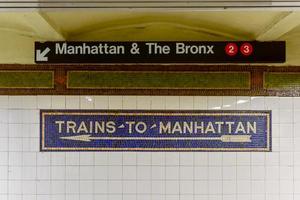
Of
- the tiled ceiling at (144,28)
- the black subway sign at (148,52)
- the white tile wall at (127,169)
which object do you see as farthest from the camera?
the white tile wall at (127,169)

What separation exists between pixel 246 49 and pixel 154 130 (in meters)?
1.49

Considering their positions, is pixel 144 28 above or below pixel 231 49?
above

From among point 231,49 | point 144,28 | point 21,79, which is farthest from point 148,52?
point 21,79

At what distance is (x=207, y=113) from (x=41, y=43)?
2151mm

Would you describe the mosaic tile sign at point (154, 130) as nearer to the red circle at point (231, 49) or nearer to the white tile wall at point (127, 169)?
the white tile wall at point (127, 169)

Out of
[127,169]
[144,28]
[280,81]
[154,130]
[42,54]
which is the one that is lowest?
[127,169]

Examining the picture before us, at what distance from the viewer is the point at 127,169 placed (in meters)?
4.68

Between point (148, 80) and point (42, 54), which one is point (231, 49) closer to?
point (148, 80)

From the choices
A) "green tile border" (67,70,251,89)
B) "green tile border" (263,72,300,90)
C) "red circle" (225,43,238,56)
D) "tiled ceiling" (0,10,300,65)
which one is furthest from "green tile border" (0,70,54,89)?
"green tile border" (263,72,300,90)

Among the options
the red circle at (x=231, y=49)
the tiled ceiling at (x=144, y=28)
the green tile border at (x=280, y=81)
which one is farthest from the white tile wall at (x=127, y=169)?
the red circle at (x=231, y=49)

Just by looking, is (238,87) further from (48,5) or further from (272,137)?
(48,5)

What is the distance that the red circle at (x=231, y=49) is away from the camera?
13.4 feet

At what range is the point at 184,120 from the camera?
4723mm

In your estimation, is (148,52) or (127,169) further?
(127,169)
